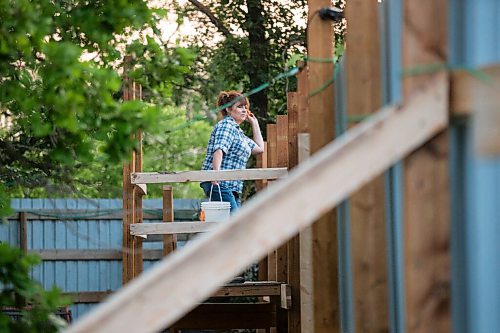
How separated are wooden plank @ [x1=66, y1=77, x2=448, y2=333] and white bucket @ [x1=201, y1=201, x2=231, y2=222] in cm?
559

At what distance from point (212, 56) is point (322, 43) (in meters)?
11.0

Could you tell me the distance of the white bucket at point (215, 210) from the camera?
8383 mm

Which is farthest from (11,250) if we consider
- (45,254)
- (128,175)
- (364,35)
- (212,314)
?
(45,254)

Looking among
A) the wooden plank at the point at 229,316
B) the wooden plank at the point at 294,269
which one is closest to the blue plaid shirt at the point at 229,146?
the wooden plank at the point at 229,316

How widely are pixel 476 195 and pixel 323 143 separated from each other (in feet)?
5.35

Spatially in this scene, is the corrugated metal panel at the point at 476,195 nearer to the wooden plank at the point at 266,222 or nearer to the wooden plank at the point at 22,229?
the wooden plank at the point at 266,222

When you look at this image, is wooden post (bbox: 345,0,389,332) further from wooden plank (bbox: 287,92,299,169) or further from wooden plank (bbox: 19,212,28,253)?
wooden plank (bbox: 19,212,28,253)

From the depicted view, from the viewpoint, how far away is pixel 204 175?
320 inches

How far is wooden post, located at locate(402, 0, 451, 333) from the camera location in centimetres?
290

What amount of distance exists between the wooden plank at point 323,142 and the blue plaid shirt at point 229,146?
4465 mm

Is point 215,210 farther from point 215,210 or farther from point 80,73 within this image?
point 80,73

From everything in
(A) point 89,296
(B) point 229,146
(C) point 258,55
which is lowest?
(A) point 89,296

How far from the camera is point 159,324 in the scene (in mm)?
2590

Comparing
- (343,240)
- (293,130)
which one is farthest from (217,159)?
(343,240)
